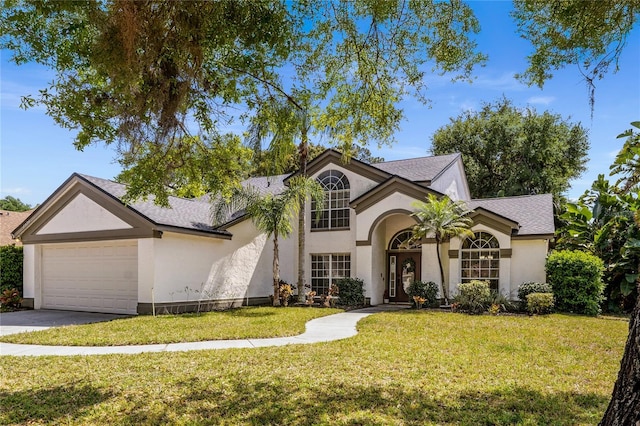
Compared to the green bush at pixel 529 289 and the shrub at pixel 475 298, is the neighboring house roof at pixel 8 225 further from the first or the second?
the green bush at pixel 529 289

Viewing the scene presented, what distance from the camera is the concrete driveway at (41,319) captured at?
40.3 ft

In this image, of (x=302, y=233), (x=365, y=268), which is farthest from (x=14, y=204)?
(x=365, y=268)

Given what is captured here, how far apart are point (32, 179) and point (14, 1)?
6.04 m

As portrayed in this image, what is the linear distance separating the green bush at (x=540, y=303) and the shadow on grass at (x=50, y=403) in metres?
13.5

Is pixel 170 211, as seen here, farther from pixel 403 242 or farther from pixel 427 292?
pixel 427 292

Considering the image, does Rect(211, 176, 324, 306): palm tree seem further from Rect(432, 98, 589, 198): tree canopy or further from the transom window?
Rect(432, 98, 589, 198): tree canopy

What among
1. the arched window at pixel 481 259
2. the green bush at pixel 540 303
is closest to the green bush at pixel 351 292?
the arched window at pixel 481 259

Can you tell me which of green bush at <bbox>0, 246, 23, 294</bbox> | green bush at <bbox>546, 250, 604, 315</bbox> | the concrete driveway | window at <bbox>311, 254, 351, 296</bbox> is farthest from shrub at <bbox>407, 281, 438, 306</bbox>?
green bush at <bbox>0, 246, 23, 294</bbox>

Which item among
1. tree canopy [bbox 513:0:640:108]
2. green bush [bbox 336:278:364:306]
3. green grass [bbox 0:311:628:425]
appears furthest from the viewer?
green bush [bbox 336:278:364:306]

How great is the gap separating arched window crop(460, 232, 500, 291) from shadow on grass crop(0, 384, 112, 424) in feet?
47.8

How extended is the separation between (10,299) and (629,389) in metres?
19.9

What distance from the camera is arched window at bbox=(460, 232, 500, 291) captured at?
1734 cm

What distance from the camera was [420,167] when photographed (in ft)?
67.4

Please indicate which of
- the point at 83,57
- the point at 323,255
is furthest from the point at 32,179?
the point at 323,255
